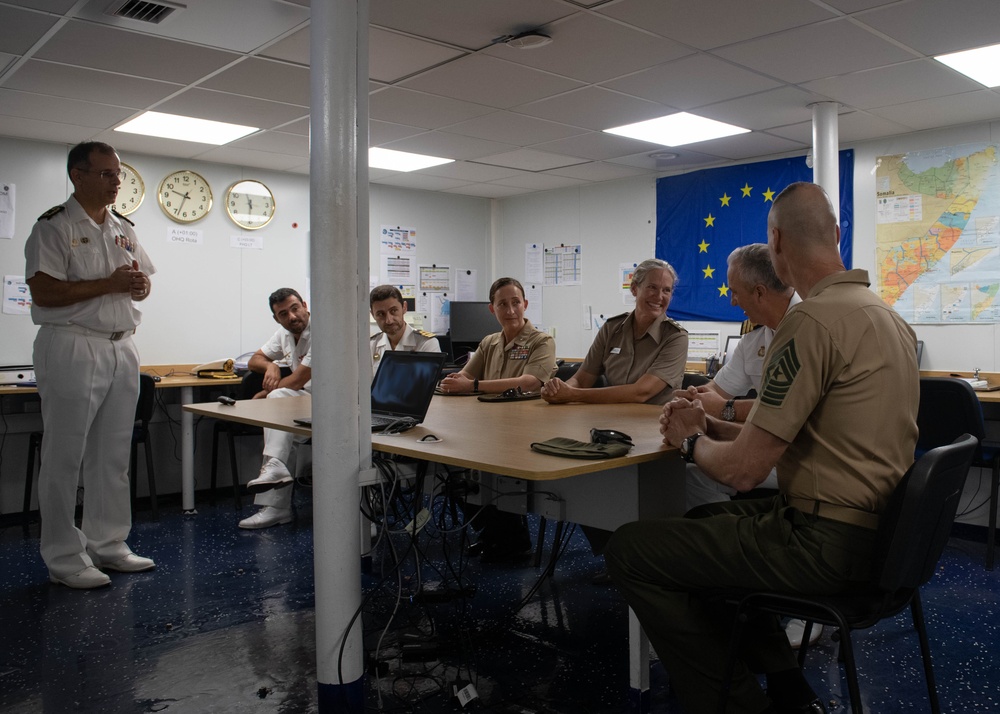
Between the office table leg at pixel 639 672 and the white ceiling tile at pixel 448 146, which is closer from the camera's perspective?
the office table leg at pixel 639 672

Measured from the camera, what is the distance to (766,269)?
2721mm

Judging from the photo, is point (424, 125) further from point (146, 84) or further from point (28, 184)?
point (28, 184)

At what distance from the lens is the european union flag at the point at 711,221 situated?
580 cm

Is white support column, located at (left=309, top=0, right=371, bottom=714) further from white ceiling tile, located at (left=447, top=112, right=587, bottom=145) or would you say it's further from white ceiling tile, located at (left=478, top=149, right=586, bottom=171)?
white ceiling tile, located at (left=478, top=149, right=586, bottom=171)

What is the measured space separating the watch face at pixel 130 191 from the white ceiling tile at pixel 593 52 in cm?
313

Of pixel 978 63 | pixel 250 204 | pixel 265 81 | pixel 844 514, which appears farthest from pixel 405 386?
pixel 250 204

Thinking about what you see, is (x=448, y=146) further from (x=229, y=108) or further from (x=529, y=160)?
(x=229, y=108)

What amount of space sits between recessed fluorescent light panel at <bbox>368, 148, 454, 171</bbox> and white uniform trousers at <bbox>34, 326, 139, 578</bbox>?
2741 mm

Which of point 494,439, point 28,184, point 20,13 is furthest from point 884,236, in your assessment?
point 28,184

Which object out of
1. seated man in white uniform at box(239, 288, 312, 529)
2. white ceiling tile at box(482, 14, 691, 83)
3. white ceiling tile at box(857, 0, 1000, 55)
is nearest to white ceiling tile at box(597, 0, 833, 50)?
white ceiling tile at box(482, 14, 691, 83)

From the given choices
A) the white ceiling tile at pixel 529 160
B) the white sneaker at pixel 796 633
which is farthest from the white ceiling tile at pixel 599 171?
the white sneaker at pixel 796 633

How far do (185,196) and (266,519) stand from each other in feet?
8.62

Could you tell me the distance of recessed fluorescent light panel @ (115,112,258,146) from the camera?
4801 millimetres

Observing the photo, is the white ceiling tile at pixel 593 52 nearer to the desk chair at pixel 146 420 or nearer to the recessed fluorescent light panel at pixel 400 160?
the recessed fluorescent light panel at pixel 400 160
